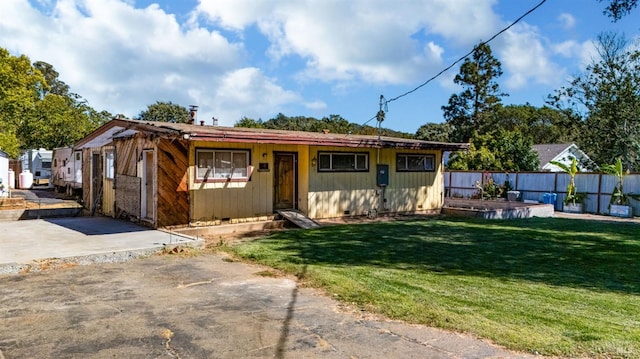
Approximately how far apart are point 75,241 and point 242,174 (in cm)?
453

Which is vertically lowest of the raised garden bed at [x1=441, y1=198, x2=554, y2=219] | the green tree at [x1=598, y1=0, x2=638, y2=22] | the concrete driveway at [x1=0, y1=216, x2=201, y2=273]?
the concrete driveway at [x1=0, y1=216, x2=201, y2=273]

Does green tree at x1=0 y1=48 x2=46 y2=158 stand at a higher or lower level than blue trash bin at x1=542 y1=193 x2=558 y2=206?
higher

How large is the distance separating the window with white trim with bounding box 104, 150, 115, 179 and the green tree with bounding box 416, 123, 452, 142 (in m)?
35.0

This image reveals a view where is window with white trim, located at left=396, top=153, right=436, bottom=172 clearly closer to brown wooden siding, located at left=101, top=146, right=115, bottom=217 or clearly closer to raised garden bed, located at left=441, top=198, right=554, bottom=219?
raised garden bed, located at left=441, top=198, right=554, bottom=219

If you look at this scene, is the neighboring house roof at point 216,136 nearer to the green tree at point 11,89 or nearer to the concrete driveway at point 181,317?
the concrete driveway at point 181,317

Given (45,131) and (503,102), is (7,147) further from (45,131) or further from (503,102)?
(503,102)

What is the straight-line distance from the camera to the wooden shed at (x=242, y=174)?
10.8 metres

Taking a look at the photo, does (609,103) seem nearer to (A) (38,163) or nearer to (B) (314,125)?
(B) (314,125)

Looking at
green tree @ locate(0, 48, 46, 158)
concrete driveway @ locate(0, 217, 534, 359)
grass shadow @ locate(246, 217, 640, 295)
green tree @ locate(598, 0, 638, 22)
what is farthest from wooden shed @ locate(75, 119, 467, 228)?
green tree @ locate(0, 48, 46, 158)

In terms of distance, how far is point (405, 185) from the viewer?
51.3 ft

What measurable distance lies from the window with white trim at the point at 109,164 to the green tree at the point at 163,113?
40534 mm

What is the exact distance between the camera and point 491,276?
6625mm

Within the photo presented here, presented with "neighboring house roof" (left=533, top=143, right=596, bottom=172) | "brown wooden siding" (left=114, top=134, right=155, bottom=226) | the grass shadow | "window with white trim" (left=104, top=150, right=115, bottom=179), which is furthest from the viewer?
"neighboring house roof" (left=533, top=143, right=596, bottom=172)

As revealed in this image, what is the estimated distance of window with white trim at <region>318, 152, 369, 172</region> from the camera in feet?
44.3
